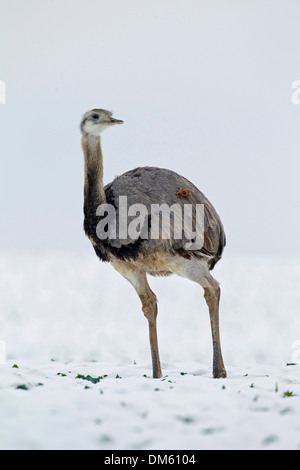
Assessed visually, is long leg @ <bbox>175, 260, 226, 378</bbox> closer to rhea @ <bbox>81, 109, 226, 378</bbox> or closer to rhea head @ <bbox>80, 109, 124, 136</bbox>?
rhea @ <bbox>81, 109, 226, 378</bbox>

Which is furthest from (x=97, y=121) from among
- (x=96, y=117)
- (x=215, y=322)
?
(x=215, y=322)

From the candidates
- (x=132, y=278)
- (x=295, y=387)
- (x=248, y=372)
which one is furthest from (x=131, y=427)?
(x=248, y=372)

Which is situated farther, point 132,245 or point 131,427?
point 132,245

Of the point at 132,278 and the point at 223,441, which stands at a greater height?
the point at 132,278

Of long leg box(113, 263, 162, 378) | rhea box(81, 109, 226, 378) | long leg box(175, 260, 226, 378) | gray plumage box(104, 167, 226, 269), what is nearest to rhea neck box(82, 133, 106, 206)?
rhea box(81, 109, 226, 378)

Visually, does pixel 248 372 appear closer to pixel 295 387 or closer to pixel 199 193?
pixel 295 387

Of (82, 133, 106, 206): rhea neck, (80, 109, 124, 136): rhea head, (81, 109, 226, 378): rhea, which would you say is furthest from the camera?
(80, 109, 124, 136): rhea head

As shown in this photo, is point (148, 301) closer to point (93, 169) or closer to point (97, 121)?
point (93, 169)

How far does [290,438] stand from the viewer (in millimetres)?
3232

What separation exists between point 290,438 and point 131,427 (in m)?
0.81

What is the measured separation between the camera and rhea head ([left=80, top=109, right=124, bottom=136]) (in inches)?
227

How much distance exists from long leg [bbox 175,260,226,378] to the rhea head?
144cm

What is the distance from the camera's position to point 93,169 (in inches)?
225
